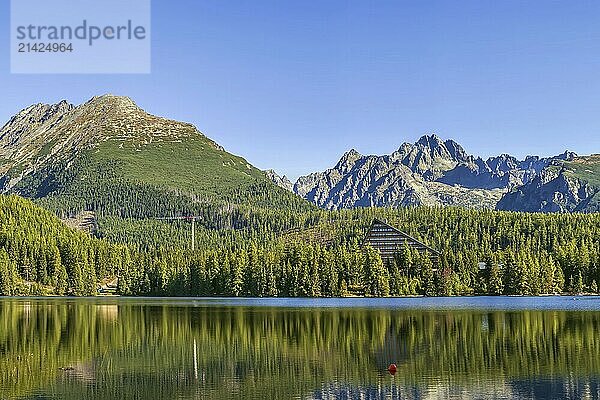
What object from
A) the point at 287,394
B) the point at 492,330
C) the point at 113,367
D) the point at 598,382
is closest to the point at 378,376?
the point at 287,394

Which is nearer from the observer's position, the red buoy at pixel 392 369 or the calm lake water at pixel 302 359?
the calm lake water at pixel 302 359

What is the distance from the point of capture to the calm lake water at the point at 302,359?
53562mm

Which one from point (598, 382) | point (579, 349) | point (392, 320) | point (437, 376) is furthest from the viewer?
point (392, 320)

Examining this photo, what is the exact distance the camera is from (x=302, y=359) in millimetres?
69812

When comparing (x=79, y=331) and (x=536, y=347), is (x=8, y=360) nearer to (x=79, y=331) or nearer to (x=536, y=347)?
(x=79, y=331)

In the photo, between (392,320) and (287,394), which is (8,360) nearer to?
(287,394)

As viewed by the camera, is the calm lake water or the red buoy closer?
the calm lake water

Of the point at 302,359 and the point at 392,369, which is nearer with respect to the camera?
the point at 392,369

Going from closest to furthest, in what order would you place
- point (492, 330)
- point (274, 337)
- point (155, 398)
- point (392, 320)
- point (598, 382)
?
1. point (155, 398)
2. point (598, 382)
3. point (274, 337)
4. point (492, 330)
5. point (392, 320)

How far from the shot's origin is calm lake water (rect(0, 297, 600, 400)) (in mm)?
53562

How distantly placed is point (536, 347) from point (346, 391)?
3073 cm

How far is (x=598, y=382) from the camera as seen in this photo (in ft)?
181

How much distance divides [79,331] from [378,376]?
170 ft

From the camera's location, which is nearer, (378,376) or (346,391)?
(346,391)
